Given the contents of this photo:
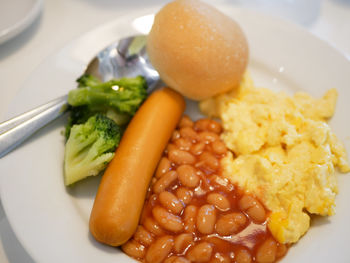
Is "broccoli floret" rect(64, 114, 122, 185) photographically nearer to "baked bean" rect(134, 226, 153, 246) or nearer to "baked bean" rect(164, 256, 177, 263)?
"baked bean" rect(134, 226, 153, 246)

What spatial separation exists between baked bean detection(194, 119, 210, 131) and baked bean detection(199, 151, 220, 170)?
241mm

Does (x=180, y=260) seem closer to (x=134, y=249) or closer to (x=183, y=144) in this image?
(x=134, y=249)

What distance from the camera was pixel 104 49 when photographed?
8.51ft

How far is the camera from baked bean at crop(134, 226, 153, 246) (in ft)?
5.97

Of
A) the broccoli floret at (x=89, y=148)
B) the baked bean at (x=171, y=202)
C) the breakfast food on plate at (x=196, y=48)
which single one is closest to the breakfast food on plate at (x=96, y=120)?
the broccoli floret at (x=89, y=148)

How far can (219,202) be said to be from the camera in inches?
75.9

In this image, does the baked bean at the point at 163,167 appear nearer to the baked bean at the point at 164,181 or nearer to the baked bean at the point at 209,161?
the baked bean at the point at 164,181

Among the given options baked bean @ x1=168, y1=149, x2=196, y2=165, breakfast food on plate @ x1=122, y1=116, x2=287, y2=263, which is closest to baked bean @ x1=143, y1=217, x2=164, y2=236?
breakfast food on plate @ x1=122, y1=116, x2=287, y2=263

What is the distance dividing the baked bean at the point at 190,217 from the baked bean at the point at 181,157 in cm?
34

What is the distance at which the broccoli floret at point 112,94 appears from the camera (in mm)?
2180

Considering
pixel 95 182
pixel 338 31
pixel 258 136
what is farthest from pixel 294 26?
pixel 95 182

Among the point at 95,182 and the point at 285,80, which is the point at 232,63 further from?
the point at 95,182

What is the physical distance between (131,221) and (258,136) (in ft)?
3.34

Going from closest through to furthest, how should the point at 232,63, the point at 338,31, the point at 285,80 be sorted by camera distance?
the point at 232,63 < the point at 285,80 < the point at 338,31
